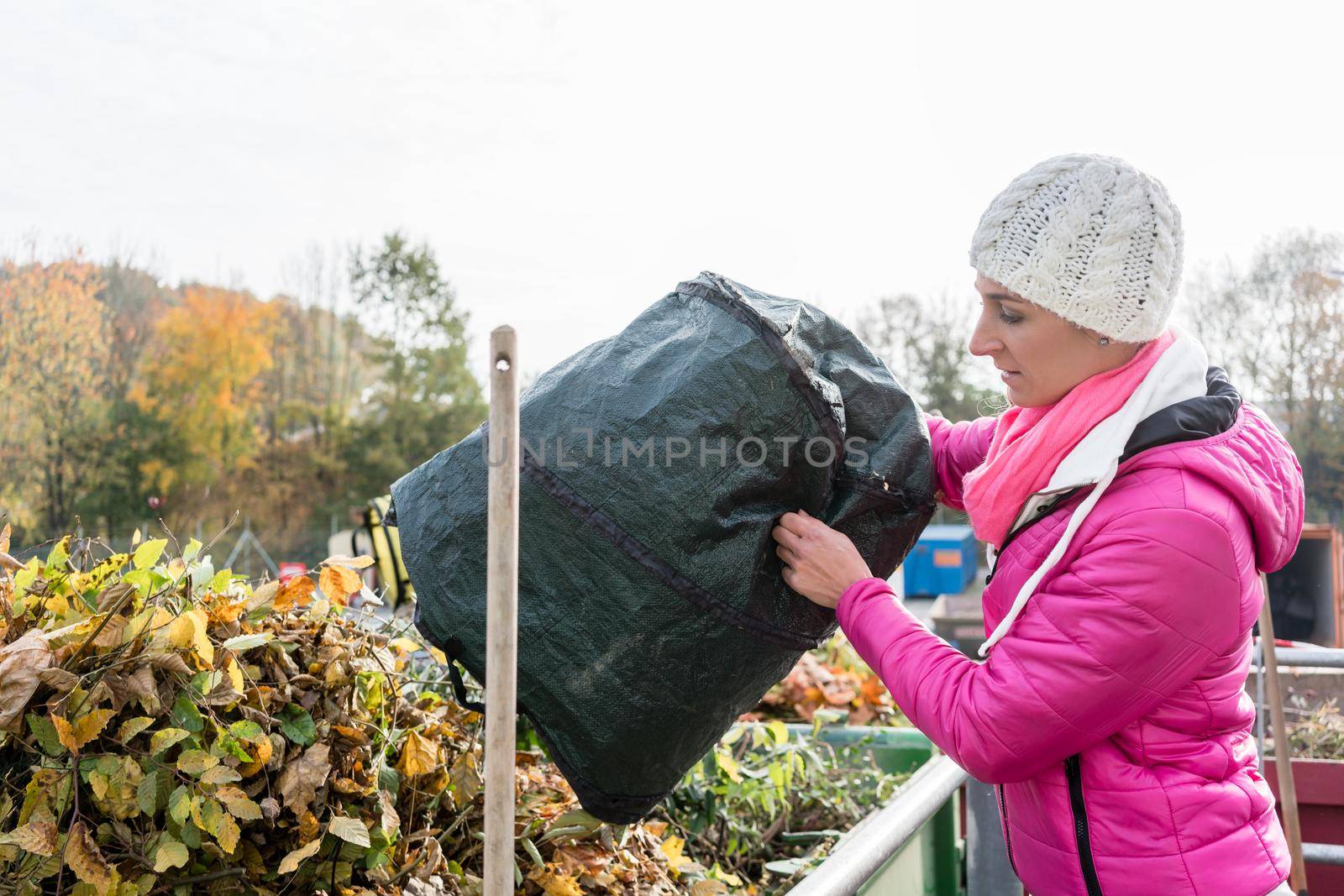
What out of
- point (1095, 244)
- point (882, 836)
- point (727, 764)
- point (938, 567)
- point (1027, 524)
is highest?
point (1095, 244)

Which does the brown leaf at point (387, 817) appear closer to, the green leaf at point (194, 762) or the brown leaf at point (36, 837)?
the green leaf at point (194, 762)

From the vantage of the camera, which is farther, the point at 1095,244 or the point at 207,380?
the point at 207,380

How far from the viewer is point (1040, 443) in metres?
1.52

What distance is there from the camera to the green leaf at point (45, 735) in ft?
5.01

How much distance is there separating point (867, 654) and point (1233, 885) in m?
0.57

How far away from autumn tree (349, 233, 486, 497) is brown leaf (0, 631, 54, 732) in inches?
1059

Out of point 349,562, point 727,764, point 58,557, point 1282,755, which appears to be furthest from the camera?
point 1282,755

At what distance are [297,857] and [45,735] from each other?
1.32 feet

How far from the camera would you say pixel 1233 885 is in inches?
57.0

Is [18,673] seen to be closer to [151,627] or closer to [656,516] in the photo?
[151,627]

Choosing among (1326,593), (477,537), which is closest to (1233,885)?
(477,537)

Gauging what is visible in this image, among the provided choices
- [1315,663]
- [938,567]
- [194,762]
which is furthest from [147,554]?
[938,567]

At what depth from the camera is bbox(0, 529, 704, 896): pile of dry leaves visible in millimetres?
1516

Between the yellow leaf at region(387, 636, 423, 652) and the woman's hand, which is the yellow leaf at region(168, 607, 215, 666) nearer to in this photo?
the yellow leaf at region(387, 636, 423, 652)
